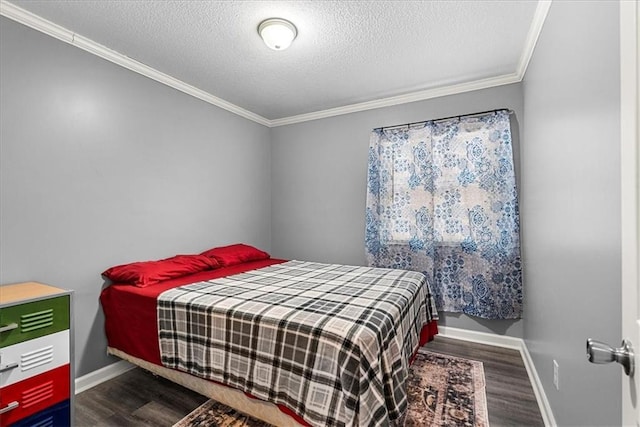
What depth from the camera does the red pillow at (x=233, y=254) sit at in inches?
120

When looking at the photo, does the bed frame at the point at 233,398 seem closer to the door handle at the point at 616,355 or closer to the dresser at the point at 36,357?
the dresser at the point at 36,357

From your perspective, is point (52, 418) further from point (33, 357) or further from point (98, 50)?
point (98, 50)

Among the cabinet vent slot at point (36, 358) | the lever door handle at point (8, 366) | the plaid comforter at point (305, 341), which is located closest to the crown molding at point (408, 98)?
the plaid comforter at point (305, 341)

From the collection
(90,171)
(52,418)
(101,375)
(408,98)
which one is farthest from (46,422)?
(408,98)

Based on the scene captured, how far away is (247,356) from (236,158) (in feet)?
8.45

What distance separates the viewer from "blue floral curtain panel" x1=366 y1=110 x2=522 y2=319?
2820 mm

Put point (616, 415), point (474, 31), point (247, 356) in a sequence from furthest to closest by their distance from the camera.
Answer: point (474, 31)
point (247, 356)
point (616, 415)

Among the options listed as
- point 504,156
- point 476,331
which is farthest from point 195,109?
point 476,331

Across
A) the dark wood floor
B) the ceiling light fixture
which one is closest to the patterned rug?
the dark wood floor

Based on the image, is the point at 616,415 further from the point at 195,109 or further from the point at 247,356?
the point at 195,109

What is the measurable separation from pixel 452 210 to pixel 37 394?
331 cm

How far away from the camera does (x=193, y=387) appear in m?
1.92

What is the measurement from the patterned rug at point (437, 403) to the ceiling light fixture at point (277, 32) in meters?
2.49

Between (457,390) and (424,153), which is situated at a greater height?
(424,153)
